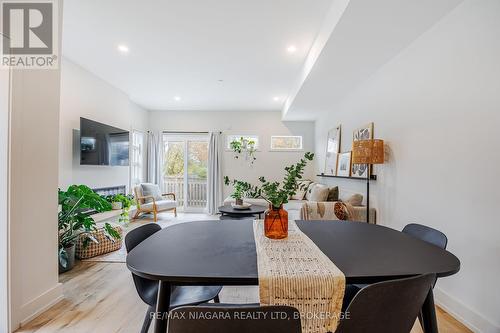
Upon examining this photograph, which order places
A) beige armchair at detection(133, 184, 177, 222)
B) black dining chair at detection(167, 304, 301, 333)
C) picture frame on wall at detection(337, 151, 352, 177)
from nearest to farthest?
1. black dining chair at detection(167, 304, 301, 333)
2. picture frame on wall at detection(337, 151, 352, 177)
3. beige armchair at detection(133, 184, 177, 222)

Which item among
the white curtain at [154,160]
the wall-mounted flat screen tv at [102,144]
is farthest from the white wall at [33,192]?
the white curtain at [154,160]

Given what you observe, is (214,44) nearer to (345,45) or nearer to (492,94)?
(345,45)

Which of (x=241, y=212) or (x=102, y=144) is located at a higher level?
(x=102, y=144)

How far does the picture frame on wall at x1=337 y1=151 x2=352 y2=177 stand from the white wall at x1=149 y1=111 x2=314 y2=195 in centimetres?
189

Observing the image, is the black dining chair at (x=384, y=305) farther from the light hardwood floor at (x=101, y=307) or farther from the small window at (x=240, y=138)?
the small window at (x=240, y=138)

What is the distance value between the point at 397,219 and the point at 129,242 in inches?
104

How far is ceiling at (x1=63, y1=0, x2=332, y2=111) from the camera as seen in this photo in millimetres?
2436

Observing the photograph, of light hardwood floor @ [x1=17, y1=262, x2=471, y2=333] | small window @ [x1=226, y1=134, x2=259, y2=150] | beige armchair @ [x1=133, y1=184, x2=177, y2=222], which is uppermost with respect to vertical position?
small window @ [x1=226, y1=134, x2=259, y2=150]

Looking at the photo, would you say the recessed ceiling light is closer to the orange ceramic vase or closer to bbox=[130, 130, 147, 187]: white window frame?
bbox=[130, 130, 147, 187]: white window frame

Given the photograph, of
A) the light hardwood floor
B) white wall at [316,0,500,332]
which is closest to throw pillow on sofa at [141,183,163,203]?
the light hardwood floor

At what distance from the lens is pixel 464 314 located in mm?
1821

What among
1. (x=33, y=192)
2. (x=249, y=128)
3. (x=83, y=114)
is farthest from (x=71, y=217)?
(x=249, y=128)

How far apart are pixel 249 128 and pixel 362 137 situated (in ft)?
10.8

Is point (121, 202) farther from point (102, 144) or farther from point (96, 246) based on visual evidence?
point (96, 246)
